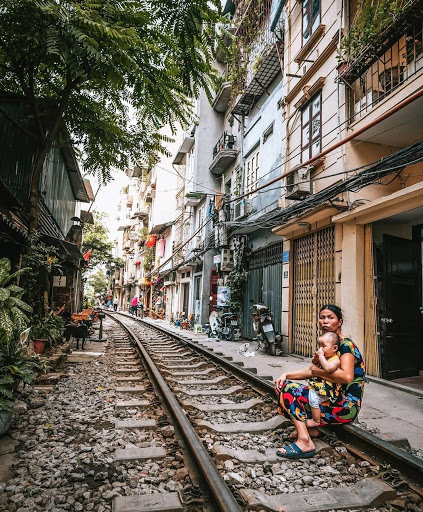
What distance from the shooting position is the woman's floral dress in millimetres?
3482

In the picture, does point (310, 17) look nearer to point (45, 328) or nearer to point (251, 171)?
point (251, 171)

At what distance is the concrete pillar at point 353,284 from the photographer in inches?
298

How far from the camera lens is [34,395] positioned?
17.5 ft

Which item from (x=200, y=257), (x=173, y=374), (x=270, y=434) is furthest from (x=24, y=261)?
(x=200, y=257)

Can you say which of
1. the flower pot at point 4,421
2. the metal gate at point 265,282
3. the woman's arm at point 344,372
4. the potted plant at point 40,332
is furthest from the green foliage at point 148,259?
the woman's arm at point 344,372

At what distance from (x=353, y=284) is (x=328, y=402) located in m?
4.59

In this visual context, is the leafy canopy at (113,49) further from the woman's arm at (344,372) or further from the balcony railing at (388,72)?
the woman's arm at (344,372)

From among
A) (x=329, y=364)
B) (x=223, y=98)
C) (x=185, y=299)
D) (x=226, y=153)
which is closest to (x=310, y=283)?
(x=329, y=364)

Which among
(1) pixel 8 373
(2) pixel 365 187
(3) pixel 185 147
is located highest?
(3) pixel 185 147

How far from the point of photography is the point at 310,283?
9828 millimetres

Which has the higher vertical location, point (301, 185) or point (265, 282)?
point (301, 185)

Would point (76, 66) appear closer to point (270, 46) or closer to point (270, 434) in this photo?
point (270, 434)

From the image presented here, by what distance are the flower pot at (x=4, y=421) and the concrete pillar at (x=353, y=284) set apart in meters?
6.28

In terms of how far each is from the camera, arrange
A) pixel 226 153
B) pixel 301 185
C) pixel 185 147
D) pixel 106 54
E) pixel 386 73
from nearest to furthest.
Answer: pixel 106 54 < pixel 386 73 < pixel 301 185 < pixel 226 153 < pixel 185 147
